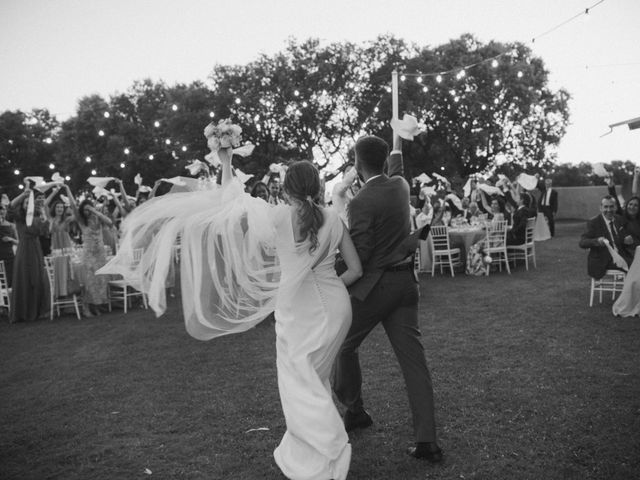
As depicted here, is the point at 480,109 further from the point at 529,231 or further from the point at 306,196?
the point at 306,196

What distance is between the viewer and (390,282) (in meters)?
3.46

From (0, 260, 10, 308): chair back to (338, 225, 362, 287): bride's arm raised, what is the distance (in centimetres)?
893

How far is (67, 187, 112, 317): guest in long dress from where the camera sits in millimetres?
9672

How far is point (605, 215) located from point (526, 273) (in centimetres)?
392

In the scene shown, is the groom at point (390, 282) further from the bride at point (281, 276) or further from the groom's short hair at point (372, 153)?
the bride at point (281, 276)

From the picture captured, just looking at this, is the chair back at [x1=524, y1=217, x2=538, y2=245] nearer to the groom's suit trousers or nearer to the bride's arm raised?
the groom's suit trousers

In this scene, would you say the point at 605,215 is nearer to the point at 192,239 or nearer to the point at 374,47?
the point at 192,239

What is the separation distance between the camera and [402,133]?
Answer: 426 centimetres

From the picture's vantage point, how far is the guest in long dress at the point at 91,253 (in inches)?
381

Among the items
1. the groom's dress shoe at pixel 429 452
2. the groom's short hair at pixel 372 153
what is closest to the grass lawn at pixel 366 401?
the groom's dress shoe at pixel 429 452

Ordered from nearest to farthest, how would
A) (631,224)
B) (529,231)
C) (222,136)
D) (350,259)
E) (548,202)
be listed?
(350,259), (222,136), (631,224), (529,231), (548,202)

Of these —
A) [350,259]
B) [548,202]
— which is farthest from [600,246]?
[548,202]

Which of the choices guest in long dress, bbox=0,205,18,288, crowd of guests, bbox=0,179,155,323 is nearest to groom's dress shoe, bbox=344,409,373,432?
crowd of guests, bbox=0,179,155,323

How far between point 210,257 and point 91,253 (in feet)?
23.3
